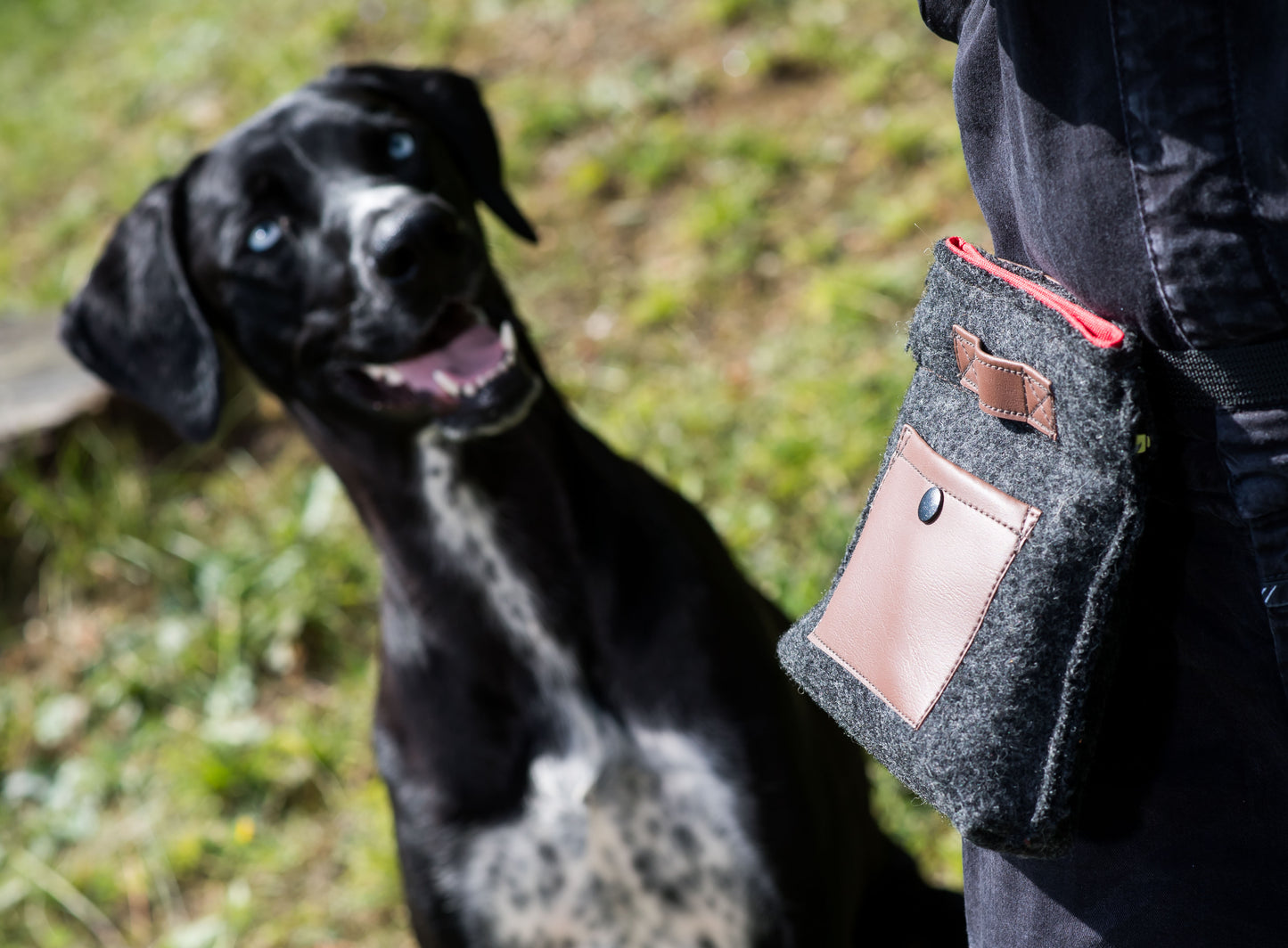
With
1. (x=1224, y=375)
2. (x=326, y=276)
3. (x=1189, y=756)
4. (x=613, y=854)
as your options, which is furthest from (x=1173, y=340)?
(x=326, y=276)

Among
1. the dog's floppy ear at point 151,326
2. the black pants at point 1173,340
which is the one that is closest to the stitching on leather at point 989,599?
the black pants at point 1173,340

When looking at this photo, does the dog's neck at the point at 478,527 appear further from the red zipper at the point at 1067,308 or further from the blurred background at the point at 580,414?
the red zipper at the point at 1067,308

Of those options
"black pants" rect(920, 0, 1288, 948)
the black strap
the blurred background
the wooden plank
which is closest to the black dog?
the blurred background

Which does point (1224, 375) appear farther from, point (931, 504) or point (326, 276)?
point (326, 276)

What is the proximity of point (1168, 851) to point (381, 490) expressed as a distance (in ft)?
5.26

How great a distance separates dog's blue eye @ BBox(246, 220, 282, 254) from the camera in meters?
2.56

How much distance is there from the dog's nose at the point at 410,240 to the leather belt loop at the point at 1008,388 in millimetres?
1362

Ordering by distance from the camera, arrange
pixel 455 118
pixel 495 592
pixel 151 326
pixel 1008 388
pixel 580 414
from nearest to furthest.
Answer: pixel 1008 388
pixel 495 592
pixel 151 326
pixel 455 118
pixel 580 414

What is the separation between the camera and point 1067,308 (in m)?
1.18

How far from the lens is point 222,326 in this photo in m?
2.72

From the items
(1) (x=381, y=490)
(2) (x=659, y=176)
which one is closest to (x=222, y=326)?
(1) (x=381, y=490)

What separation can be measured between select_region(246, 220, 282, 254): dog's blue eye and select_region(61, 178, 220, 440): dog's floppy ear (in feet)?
0.56

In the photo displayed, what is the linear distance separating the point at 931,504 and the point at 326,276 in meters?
1.55

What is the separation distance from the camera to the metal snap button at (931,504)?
127 cm
